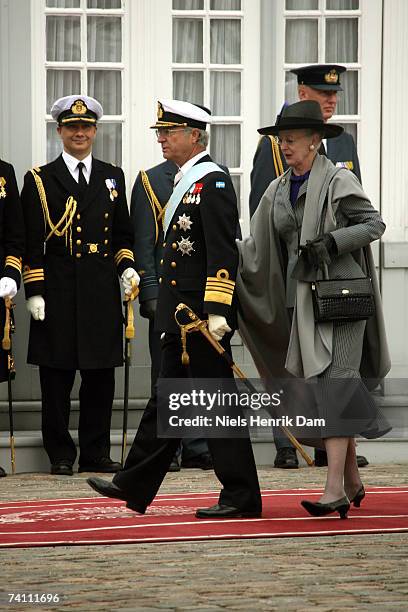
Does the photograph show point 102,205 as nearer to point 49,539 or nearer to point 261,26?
point 261,26

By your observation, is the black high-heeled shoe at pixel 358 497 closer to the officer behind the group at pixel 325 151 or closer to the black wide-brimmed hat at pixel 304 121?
the black wide-brimmed hat at pixel 304 121

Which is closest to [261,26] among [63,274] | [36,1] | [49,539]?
[36,1]

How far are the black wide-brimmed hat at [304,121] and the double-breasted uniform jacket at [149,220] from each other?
2202 millimetres

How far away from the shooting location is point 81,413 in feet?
29.6

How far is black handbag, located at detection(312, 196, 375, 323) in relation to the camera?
6668 mm

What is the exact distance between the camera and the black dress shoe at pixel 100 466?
888 centimetres

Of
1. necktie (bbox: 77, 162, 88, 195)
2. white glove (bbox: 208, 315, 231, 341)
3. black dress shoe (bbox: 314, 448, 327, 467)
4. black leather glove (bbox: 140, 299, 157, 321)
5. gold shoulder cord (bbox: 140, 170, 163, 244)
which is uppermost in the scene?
necktie (bbox: 77, 162, 88, 195)

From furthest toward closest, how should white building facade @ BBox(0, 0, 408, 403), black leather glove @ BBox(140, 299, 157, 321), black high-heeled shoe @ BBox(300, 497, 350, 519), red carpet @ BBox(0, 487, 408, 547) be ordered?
1. white building facade @ BBox(0, 0, 408, 403)
2. black leather glove @ BBox(140, 299, 157, 321)
3. black high-heeled shoe @ BBox(300, 497, 350, 519)
4. red carpet @ BBox(0, 487, 408, 547)

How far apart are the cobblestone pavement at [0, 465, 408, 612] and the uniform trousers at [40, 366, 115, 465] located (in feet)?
9.96

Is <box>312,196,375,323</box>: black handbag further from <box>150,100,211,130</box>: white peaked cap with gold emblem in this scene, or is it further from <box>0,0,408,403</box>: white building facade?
<box>0,0,408,403</box>: white building facade

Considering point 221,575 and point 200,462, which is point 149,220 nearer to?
point 200,462

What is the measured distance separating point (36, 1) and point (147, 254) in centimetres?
188

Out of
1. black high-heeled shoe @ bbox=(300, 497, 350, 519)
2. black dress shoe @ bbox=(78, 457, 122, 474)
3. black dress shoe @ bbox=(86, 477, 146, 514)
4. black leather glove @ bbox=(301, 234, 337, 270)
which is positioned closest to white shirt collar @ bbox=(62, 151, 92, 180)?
black dress shoe @ bbox=(78, 457, 122, 474)

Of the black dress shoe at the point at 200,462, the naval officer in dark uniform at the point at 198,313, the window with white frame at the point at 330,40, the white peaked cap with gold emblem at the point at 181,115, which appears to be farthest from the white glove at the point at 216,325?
the window with white frame at the point at 330,40
